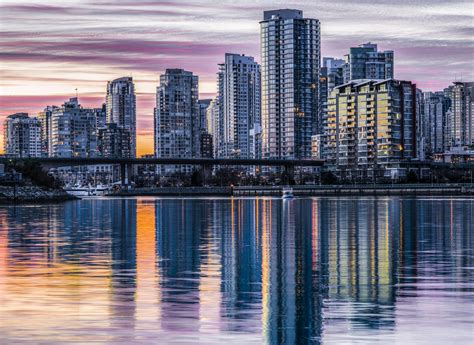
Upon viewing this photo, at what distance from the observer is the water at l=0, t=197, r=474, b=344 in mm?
19703

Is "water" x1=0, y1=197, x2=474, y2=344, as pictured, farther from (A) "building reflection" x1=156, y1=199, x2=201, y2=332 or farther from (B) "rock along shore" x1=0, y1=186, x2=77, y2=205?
(B) "rock along shore" x1=0, y1=186, x2=77, y2=205

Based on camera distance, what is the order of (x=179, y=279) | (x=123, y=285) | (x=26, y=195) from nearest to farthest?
(x=123, y=285)
(x=179, y=279)
(x=26, y=195)

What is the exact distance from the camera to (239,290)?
86.5 ft

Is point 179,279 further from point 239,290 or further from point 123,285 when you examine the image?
point 239,290

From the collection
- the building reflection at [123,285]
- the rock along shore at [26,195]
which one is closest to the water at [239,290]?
the building reflection at [123,285]

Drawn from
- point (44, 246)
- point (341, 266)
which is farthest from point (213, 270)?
point (44, 246)

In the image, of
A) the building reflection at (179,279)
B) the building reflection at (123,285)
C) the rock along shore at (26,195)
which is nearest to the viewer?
the building reflection at (123,285)

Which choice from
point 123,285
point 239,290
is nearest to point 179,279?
point 123,285

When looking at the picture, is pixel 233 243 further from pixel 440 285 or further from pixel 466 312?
pixel 466 312

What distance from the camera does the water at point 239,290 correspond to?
1970 cm

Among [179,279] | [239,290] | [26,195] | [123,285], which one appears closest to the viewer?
[239,290]

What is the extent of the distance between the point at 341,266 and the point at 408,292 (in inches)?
285

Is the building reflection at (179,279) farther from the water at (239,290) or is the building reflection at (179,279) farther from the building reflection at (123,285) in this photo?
the building reflection at (123,285)

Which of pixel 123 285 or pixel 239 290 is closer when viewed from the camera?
pixel 239 290
